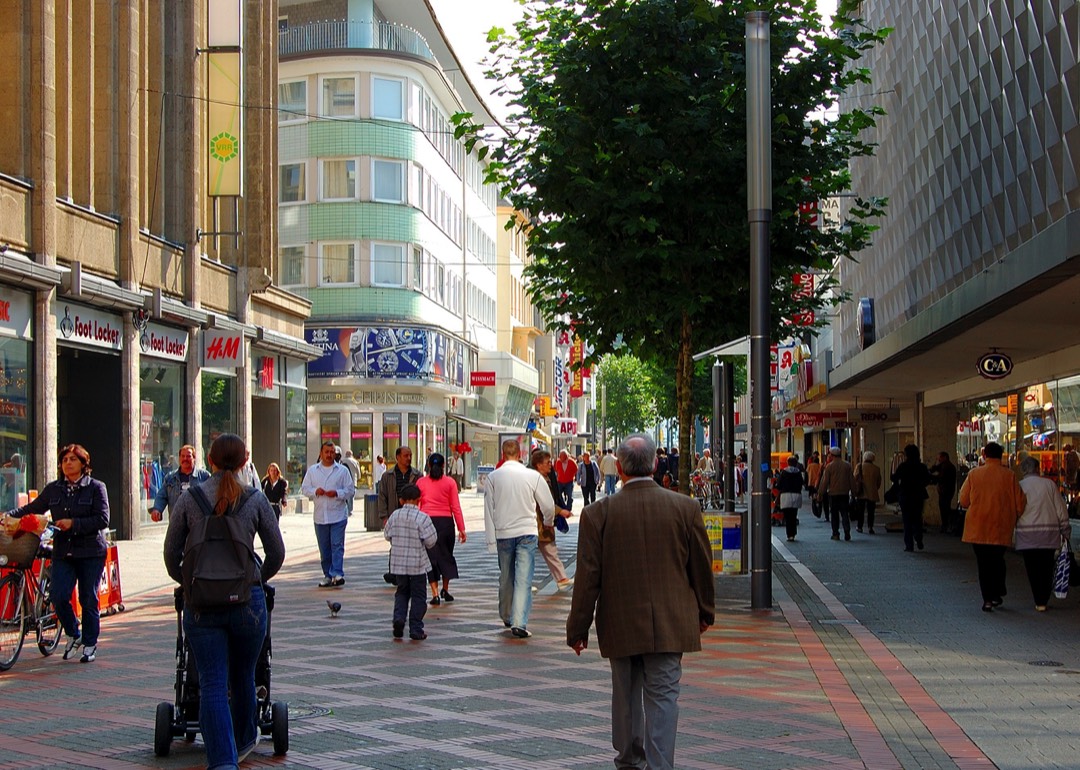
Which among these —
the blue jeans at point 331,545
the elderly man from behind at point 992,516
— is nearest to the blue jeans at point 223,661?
the elderly man from behind at point 992,516

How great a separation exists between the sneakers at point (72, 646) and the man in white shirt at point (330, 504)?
5177mm

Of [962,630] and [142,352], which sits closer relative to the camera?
[962,630]

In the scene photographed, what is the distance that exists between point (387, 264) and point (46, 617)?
125 feet

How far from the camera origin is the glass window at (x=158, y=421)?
26.6 metres

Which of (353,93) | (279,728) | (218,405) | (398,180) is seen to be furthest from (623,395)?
(279,728)

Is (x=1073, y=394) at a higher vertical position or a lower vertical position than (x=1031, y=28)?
lower

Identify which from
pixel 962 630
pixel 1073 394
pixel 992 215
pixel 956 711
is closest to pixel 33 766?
pixel 956 711

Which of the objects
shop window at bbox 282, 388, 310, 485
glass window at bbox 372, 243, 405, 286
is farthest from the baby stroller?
glass window at bbox 372, 243, 405, 286

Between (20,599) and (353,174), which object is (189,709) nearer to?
(20,599)

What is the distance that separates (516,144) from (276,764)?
13.1m

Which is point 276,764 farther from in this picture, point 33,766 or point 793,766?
point 793,766

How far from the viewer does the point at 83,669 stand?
36.7 feet

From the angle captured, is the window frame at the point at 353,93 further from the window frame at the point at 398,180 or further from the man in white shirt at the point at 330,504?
the man in white shirt at the point at 330,504

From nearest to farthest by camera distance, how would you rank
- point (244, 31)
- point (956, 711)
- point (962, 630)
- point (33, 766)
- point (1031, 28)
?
point (33, 766) → point (956, 711) → point (962, 630) → point (1031, 28) → point (244, 31)
